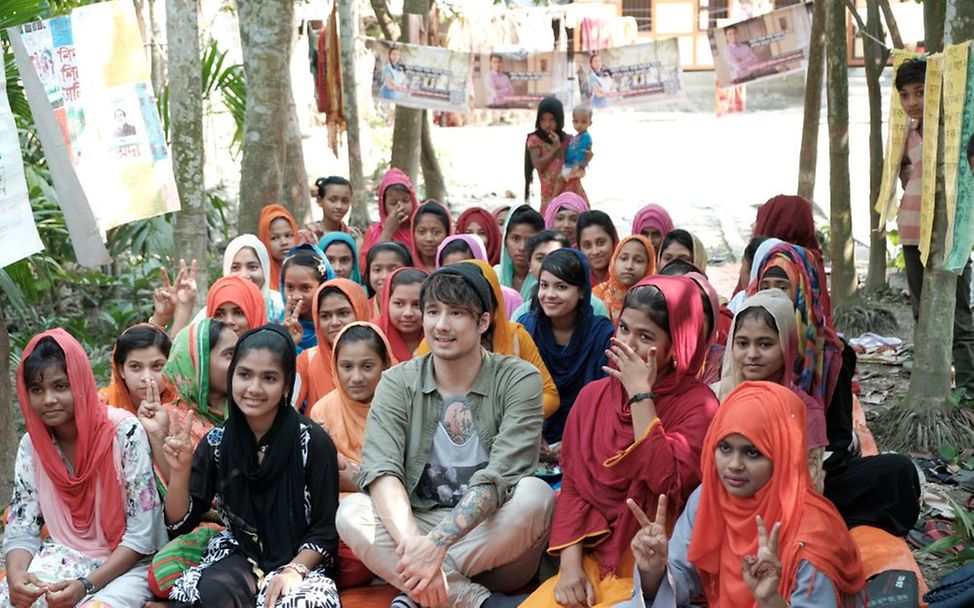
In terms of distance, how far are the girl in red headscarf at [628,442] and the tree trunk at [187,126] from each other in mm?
3526

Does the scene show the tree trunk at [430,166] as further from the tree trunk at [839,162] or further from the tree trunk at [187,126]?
the tree trunk at [187,126]

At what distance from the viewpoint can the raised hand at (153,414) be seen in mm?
4102

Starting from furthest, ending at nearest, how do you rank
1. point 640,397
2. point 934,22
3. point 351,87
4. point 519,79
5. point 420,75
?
point 351,87, point 519,79, point 420,75, point 934,22, point 640,397

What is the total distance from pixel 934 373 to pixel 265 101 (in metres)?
4.52

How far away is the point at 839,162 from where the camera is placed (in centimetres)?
879

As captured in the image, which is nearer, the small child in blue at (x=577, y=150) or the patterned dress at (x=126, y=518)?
the patterned dress at (x=126, y=518)

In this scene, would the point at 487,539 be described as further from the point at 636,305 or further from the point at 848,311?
the point at 848,311

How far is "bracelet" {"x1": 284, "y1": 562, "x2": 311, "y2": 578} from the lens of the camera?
12.3 feet

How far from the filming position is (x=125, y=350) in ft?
15.1

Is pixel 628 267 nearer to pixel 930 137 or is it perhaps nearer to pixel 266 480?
pixel 930 137

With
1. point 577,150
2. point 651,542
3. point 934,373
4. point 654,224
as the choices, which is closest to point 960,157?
point 934,373

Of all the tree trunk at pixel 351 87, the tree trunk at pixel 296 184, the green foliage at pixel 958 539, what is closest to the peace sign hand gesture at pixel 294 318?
the green foliage at pixel 958 539

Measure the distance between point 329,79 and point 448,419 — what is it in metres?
8.51

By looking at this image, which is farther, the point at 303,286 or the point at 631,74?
the point at 631,74
